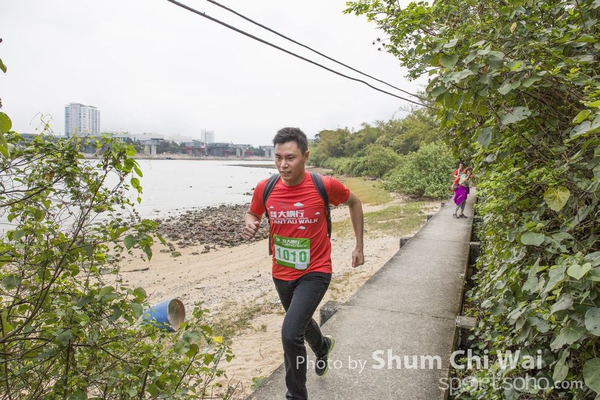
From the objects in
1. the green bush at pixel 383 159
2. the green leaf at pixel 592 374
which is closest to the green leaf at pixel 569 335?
the green leaf at pixel 592 374

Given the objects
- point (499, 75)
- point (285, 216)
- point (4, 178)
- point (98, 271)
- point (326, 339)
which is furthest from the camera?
point (326, 339)

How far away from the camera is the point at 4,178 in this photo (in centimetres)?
188

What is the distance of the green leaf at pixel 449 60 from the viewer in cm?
170

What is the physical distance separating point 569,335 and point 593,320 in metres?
0.12

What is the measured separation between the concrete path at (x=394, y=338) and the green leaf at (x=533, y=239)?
157cm

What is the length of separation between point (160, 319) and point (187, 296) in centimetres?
297

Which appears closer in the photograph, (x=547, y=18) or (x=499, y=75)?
(x=499, y=75)

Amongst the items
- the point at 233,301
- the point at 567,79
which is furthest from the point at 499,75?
the point at 233,301

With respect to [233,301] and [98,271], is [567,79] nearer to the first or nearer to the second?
[98,271]

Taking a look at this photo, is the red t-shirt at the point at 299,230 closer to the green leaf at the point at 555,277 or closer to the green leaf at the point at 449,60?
the green leaf at the point at 449,60

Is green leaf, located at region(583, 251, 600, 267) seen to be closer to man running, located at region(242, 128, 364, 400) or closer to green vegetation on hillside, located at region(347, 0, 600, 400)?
green vegetation on hillside, located at region(347, 0, 600, 400)

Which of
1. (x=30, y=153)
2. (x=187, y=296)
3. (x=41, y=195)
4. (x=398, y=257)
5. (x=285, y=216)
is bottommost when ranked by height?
(x=187, y=296)

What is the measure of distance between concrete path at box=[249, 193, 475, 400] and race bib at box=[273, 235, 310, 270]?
0.96 metres

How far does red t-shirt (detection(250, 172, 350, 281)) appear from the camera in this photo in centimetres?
265
